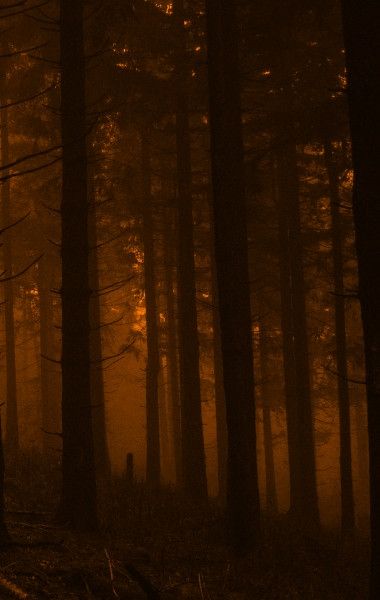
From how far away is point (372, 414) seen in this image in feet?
19.6

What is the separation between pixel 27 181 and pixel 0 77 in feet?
12.6

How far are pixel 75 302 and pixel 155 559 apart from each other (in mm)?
4047

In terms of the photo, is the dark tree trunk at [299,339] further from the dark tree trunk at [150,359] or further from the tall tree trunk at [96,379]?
the tall tree trunk at [96,379]

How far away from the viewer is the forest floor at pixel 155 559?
666 cm

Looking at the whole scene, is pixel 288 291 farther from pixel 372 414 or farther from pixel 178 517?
pixel 372 414

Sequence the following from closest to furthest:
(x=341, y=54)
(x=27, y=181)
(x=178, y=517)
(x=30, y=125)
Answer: (x=178, y=517)
(x=341, y=54)
(x=30, y=125)
(x=27, y=181)

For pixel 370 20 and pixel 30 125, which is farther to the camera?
pixel 30 125

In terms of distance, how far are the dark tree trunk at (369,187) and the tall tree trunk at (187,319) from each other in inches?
328

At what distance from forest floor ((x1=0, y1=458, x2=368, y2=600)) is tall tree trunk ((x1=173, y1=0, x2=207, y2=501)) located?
2044 millimetres

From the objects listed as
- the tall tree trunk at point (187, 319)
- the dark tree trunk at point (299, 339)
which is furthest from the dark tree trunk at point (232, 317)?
the dark tree trunk at point (299, 339)

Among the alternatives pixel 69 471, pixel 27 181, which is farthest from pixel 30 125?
pixel 69 471

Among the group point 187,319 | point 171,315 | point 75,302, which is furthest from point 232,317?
A: point 171,315

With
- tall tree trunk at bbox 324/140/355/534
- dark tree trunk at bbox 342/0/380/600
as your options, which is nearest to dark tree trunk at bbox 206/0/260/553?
dark tree trunk at bbox 342/0/380/600

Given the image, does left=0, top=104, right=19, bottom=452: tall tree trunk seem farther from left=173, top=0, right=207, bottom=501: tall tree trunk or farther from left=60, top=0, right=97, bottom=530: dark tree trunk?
left=60, top=0, right=97, bottom=530: dark tree trunk
